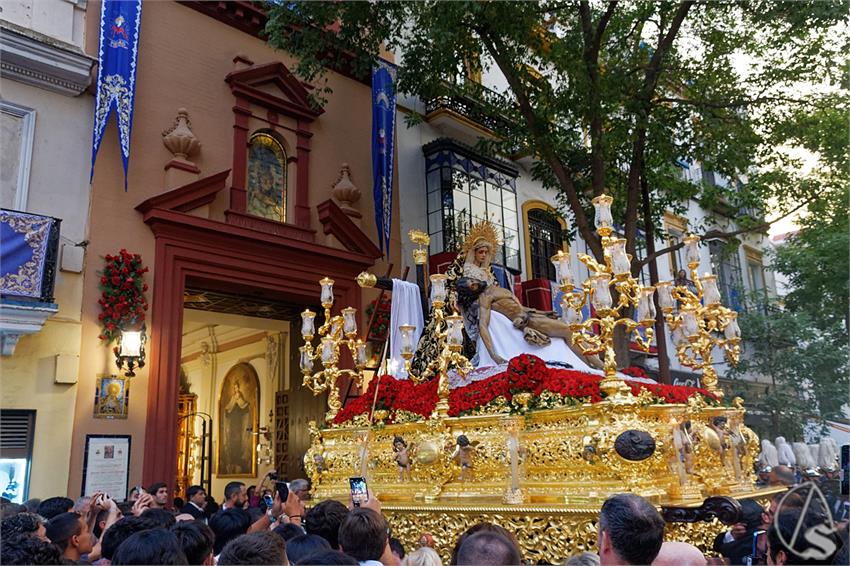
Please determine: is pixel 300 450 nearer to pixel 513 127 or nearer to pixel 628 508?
pixel 513 127

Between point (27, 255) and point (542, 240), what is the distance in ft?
40.9

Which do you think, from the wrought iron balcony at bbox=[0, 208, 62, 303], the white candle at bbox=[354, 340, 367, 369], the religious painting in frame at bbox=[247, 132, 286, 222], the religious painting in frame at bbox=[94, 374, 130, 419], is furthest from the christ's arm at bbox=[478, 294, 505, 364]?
the wrought iron balcony at bbox=[0, 208, 62, 303]

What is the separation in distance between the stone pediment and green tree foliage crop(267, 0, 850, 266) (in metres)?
0.56

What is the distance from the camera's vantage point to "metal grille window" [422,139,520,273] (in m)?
14.6

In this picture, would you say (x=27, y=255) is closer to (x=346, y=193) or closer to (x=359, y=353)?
(x=359, y=353)

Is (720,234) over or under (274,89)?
under

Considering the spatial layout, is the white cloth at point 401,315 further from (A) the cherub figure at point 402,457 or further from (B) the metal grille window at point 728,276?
(B) the metal grille window at point 728,276

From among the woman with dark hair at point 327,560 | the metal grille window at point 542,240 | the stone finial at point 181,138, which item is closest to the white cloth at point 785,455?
the metal grille window at point 542,240

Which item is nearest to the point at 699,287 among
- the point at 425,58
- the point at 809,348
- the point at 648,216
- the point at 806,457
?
the point at 648,216

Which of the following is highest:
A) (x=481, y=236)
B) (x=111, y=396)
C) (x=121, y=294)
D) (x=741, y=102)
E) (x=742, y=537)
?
(x=741, y=102)

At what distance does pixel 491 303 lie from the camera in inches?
330

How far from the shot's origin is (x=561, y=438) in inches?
235

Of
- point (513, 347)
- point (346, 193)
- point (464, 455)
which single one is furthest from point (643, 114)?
point (464, 455)

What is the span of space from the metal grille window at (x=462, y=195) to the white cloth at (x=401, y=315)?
17.1ft
